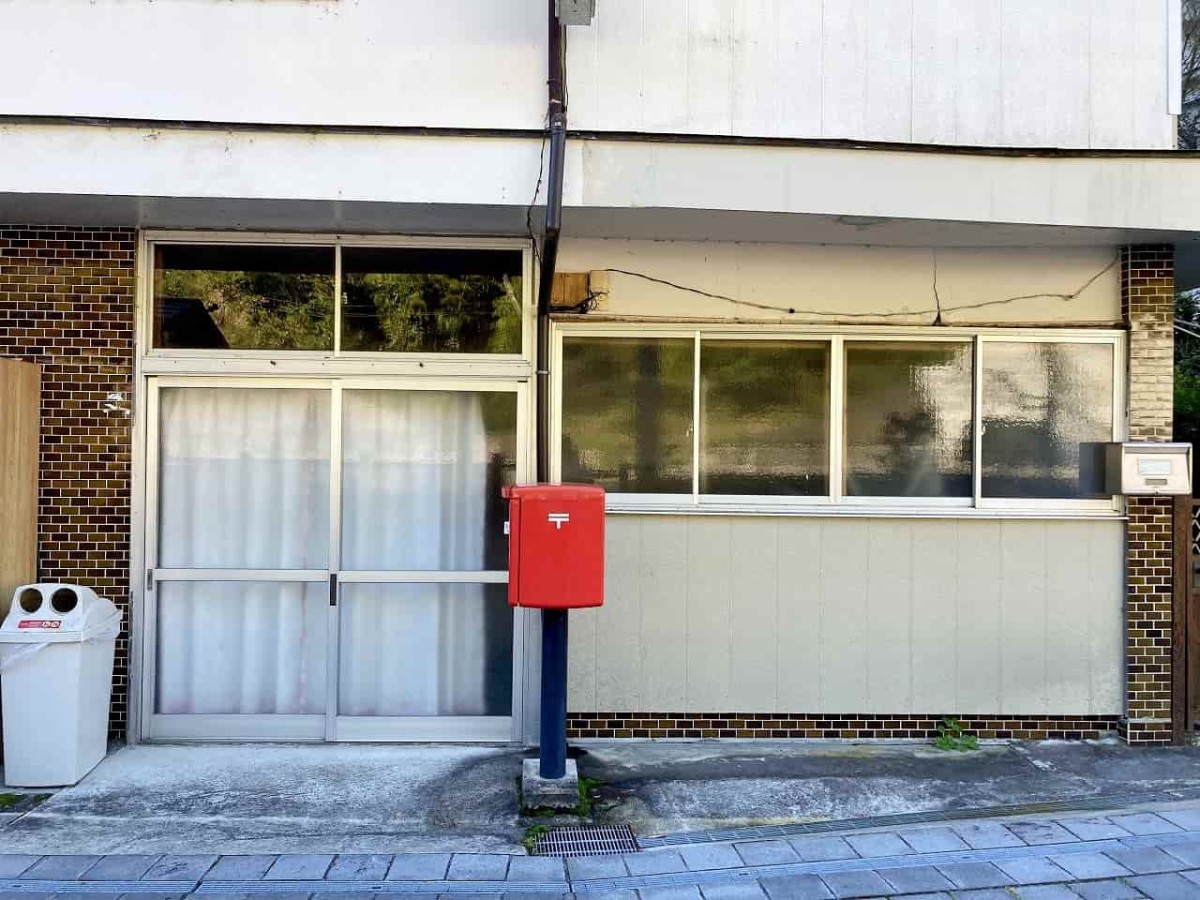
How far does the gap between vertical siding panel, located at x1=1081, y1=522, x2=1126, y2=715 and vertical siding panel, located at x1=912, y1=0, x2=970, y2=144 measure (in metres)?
2.65

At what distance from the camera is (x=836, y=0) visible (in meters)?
5.17

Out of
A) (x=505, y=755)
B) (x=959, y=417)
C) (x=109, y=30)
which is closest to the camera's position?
(x=109, y=30)

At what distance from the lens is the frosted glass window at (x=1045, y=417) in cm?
565

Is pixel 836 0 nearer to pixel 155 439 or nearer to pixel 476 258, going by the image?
pixel 476 258

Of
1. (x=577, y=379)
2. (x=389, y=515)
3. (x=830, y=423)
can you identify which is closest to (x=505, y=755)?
(x=389, y=515)

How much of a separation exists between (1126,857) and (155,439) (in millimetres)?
5633

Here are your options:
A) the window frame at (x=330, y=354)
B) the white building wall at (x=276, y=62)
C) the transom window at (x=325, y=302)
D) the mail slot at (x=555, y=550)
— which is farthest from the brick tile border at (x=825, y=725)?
the white building wall at (x=276, y=62)

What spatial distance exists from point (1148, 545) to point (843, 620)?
194 centimetres

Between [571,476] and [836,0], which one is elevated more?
[836,0]

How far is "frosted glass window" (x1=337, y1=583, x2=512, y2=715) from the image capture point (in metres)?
5.58

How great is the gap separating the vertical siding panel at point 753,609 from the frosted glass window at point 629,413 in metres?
0.51

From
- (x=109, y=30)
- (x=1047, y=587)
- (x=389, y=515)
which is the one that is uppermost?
(x=109, y=30)

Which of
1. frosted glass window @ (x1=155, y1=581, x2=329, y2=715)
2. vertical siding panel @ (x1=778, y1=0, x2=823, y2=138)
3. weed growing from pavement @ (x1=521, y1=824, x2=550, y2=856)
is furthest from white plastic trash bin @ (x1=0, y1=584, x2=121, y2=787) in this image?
vertical siding panel @ (x1=778, y1=0, x2=823, y2=138)

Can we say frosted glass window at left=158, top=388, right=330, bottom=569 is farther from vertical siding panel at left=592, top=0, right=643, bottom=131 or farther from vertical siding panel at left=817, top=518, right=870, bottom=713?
vertical siding panel at left=817, top=518, right=870, bottom=713
